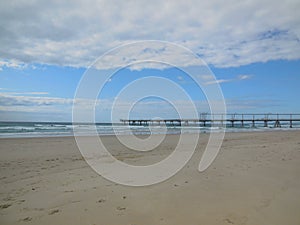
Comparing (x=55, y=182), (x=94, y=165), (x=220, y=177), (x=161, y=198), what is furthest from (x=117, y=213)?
(x=94, y=165)

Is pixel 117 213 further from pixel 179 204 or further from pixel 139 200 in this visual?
pixel 179 204

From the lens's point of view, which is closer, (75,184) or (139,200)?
(139,200)

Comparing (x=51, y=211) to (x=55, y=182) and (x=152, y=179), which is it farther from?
(x=152, y=179)

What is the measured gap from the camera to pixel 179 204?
4.29 meters

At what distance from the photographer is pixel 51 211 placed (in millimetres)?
4023

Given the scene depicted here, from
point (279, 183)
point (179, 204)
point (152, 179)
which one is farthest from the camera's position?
point (152, 179)

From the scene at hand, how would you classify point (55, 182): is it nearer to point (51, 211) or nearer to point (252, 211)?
point (51, 211)

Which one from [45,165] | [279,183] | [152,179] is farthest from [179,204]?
[45,165]

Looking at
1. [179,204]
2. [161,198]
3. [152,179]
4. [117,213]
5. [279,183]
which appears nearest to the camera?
[117,213]

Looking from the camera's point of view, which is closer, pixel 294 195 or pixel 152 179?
pixel 294 195

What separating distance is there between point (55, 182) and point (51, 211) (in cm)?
193

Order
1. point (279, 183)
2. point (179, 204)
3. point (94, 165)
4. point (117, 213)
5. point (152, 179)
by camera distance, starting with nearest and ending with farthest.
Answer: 1. point (117, 213)
2. point (179, 204)
3. point (279, 183)
4. point (152, 179)
5. point (94, 165)

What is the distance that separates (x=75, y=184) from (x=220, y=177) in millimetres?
3337

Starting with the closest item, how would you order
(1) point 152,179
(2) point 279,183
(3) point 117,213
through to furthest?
(3) point 117,213, (2) point 279,183, (1) point 152,179
